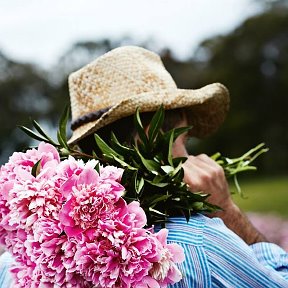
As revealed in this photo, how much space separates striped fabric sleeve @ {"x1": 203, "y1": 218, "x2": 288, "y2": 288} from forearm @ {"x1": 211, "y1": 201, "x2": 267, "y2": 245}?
1.00 ft

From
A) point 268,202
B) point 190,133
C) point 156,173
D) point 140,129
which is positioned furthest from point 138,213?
point 268,202

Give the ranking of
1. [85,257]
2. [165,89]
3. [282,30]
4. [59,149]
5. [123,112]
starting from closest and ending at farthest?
1. [85,257]
2. [59,149]
3. [123,112]
4. [165,89]
5. [282,30]

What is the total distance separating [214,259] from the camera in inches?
72.6

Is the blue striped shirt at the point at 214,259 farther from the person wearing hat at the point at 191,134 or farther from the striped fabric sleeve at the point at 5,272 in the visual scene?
the striped fabric sleeve at the point at 5,272

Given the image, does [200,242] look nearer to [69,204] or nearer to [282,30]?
[69,204]

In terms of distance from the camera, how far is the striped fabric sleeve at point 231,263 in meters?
1.84

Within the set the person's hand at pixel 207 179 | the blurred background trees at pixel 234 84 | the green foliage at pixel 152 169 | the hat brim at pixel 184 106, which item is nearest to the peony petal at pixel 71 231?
the green foliage at pixel 152 169

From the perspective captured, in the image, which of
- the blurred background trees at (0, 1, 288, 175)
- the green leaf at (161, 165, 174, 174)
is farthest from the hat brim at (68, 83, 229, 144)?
the blurred background trees at (0, 1, 288, 175)

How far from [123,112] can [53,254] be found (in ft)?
2.19

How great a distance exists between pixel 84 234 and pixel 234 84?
30136 millimetres

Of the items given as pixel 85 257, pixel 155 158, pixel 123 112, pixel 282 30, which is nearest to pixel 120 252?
pixel 85 257

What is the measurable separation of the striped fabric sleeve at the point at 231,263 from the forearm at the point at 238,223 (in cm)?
30

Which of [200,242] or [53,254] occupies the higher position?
[53,254]

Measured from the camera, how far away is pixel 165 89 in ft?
7.97
